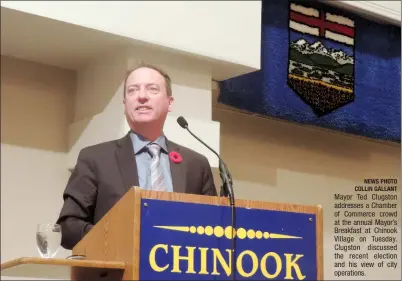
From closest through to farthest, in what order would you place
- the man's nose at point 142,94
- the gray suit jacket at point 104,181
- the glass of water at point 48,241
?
1. the glass of water at point 48,241
2. the gray suit jacket at point 104,181
3. the man's nose at point 142,94

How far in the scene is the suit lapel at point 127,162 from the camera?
172cm

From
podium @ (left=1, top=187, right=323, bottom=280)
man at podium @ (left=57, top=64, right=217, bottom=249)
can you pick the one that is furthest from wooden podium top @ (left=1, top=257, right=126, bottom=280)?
man at podium @ (left=57, top=64, right=217, bottom=249)

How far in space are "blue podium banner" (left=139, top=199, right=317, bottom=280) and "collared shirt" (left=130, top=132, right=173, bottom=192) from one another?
421mm

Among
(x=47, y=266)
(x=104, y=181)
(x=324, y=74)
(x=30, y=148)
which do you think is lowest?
(x=47, y=266)

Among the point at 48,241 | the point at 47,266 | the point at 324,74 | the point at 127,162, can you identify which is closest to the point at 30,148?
the point at 127,162

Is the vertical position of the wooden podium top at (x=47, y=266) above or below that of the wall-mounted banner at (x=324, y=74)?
below

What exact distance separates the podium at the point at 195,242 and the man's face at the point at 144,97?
1.53 feet

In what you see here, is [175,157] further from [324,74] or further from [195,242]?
[324,74]

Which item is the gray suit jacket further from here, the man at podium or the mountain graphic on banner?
the mountain graphic on banner

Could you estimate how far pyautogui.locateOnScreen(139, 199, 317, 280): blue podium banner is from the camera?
4.06 feet

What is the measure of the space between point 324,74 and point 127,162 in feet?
3.53

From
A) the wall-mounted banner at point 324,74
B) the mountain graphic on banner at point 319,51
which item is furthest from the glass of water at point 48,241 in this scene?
the mountain graphic on banner at point 319,51

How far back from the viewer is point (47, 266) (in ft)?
4.13

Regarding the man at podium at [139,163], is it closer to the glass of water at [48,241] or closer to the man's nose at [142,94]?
the man's nose at [142,94]
